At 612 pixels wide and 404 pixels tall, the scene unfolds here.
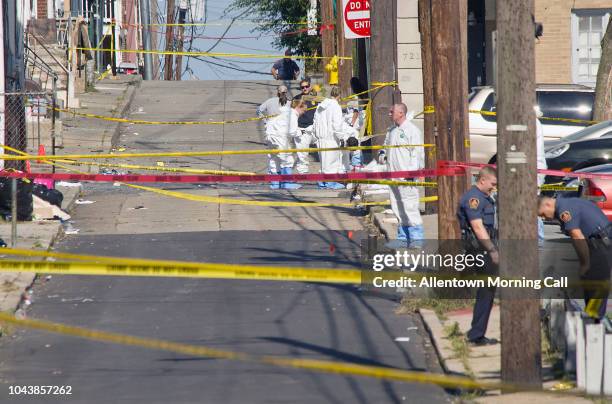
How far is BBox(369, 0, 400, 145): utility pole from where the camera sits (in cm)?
1836

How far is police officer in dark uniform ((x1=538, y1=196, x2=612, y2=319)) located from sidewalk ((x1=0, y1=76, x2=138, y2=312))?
5160mm

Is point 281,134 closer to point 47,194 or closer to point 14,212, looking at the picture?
point 47,194

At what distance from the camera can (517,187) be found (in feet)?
26.7

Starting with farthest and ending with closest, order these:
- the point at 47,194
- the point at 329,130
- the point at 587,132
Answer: the point at 329,130
the point at 587,132
the point at 47,194

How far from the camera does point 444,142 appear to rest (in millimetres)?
11867

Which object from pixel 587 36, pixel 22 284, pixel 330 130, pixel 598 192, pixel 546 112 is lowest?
pixel 22 284

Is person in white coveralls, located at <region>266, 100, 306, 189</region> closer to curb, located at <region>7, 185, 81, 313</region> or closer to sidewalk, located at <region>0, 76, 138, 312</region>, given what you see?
sidewalk, located at <region>0, 76, 138, 312</region>

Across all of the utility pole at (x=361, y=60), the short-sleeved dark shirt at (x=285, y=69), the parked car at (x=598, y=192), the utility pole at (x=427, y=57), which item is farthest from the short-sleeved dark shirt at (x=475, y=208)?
the short-sleeved dark shirt at (x=285, y=69)

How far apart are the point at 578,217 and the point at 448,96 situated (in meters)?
3.31

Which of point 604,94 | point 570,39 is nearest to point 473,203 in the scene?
point 604,94

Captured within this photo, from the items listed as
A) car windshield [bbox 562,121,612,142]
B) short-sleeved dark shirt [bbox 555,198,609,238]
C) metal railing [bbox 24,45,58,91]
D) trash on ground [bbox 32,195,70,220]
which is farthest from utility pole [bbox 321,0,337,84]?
short-sleeved dark shirt [bbox 555,198,609,238]

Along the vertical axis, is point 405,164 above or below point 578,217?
above

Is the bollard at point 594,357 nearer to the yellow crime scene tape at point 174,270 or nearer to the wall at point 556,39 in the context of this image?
the yellow crime scene tape at point 174,270

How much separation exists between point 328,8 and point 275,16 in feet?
42.4
